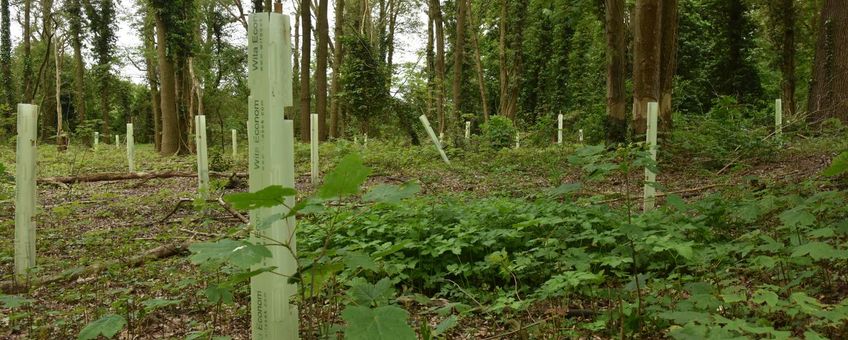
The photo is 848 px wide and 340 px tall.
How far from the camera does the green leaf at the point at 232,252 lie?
1.59m

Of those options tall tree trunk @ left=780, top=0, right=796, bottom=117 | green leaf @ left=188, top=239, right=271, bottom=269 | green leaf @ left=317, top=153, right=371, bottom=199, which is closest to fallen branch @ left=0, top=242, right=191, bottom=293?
green leaf @ left=188, top=239, right=271, bottom=269

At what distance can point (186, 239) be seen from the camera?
224 inches

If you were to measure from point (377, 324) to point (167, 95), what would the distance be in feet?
64.3

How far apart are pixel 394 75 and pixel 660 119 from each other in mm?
14703

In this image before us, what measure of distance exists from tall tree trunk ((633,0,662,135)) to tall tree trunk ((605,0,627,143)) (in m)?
1.34

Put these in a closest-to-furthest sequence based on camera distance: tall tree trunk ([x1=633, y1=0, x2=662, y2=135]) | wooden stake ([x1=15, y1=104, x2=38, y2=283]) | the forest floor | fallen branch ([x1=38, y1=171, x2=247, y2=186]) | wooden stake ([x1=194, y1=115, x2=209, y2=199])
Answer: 1. the forest floor
2. wooden stake ([x1=15, y1=104, x2=38, y2=283])
3. wooden stake ([x1=194, y1=115, x2=209, y2=199])
4. tall tree trunk ([x1=633, y1=0, x2=662, y2=135])
5. fallen branch ([x1=38, y1=171, x2=247, y2=186])

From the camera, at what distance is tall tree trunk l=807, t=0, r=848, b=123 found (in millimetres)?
10969

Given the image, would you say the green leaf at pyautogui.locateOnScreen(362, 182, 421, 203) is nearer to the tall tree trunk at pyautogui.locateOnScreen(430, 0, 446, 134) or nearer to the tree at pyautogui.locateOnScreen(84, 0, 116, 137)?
the tall tree trunk at pyautogui.locateOnScreen(430, 0, 446, 134)

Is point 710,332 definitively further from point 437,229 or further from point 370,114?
point 370,114

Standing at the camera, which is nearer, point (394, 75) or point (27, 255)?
point (27, 255)

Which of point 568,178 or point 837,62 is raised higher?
point 837,62

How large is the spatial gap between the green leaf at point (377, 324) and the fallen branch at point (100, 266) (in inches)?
107

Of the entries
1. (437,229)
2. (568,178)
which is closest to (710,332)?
(437,229)

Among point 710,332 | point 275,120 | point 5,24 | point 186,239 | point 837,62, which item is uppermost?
point 5,24
